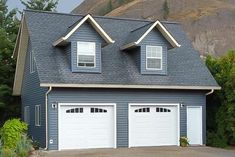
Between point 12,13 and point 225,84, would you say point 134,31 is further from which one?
point 12,13

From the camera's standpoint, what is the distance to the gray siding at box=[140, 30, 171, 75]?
87.8 ft

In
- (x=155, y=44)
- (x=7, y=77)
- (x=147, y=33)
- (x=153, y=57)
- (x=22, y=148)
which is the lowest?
(x=22, y=148)

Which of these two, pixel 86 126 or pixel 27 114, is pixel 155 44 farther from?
pixel 27 114

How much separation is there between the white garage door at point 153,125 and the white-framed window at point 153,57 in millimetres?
2115

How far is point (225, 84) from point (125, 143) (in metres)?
6.26

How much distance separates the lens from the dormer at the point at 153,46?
26.7 m

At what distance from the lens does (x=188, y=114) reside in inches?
1080

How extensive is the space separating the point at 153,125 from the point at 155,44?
4.25m

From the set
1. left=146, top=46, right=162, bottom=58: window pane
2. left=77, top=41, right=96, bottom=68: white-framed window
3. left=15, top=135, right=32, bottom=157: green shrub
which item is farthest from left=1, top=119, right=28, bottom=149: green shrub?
left=146, top=46, right=162, bottom=58: window pane

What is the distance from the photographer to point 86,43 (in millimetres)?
25562

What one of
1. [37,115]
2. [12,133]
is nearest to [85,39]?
[37,115]

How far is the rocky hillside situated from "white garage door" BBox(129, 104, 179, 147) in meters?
69.4

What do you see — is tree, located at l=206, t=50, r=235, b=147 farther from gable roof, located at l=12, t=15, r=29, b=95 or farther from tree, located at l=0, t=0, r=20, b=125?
tree, located at l=0, t=0, r=20, b=125

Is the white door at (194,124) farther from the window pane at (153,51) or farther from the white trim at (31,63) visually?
the white trim at (31,63)
